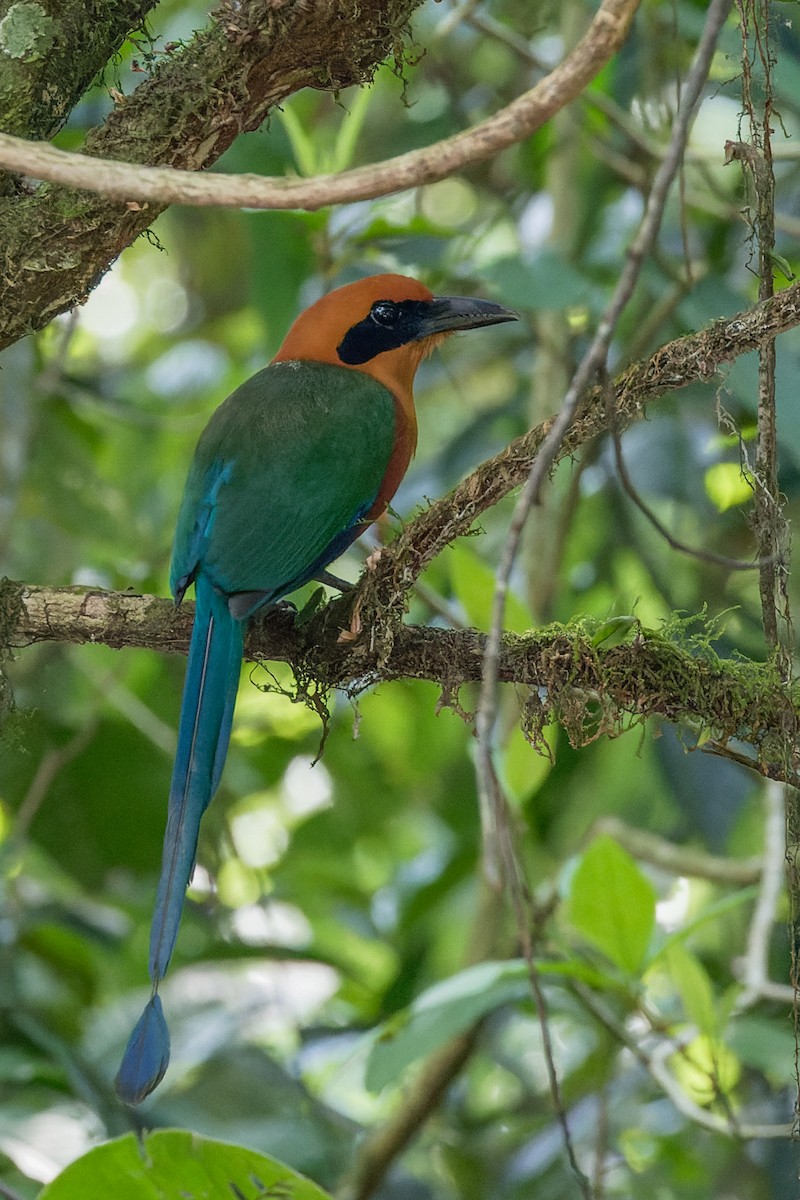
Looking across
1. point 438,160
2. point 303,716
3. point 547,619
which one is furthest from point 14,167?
point 303,716

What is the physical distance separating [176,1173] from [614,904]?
96 cm

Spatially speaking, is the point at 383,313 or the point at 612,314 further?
the point at 383,313

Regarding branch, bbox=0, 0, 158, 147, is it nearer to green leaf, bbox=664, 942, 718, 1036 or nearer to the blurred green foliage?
the blurred green foliage

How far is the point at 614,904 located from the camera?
2.34 meters

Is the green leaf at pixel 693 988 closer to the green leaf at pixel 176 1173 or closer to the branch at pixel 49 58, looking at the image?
the green leaf at pixel 176 1173

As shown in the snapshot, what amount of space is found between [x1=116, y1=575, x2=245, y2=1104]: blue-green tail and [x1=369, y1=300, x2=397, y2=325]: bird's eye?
3.36 feet

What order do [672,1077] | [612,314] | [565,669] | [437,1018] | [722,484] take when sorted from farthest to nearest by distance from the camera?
[722,484]
[672,1077]
[437,1018]
[565,669]
[612,314]

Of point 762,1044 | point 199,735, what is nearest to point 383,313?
point 199,735

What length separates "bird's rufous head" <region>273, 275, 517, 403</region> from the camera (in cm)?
292

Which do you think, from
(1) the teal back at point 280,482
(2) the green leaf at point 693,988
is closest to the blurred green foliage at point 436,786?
(2) the green leaf at point 693,988

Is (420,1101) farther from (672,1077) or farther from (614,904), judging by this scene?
(614,904)

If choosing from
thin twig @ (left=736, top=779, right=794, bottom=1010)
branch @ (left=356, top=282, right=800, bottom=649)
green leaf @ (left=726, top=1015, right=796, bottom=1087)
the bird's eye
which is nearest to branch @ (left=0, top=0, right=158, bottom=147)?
branch @ (left=356, top=282, right=800, bottom=649)

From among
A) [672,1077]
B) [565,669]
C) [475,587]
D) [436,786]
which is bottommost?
[672,1077]

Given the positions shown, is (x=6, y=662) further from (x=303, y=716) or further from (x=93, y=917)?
(x=303, y=716)
